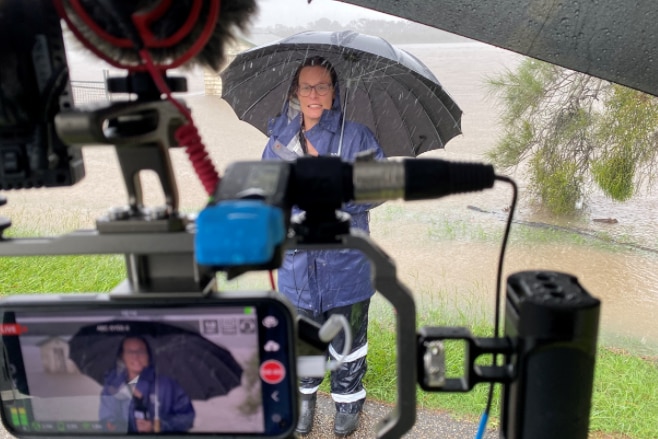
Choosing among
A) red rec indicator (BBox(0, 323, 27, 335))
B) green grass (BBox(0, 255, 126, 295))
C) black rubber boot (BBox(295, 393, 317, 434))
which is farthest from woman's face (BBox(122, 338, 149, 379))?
green grass (BBox(0, 255, 126, 295))

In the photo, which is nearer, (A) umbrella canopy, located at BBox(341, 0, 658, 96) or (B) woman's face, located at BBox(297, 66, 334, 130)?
(A) umbrella canopy, located at BBox(341, 0, 658, 96)

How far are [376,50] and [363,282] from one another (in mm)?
839

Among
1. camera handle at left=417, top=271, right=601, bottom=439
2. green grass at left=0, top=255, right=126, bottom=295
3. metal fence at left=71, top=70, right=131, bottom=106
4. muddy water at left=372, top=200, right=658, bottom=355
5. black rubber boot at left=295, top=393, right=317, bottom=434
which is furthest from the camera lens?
muddy water at left=372, top=200, right=658, bottom=355

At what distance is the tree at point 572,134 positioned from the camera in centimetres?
329

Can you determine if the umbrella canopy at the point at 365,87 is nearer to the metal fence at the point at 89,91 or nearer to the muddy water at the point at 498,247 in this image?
the metal fence at the point at 89,91

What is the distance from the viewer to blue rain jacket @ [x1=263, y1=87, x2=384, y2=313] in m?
1.94

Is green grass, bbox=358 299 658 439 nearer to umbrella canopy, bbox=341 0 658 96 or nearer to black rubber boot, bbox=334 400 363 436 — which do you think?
black rubber boot, bbox=334 400 363 436

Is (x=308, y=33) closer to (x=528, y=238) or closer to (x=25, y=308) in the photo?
(x=25, y=308)

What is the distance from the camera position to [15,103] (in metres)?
0.58

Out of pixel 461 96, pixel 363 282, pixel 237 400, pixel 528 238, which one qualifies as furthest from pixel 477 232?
pixel 237 400

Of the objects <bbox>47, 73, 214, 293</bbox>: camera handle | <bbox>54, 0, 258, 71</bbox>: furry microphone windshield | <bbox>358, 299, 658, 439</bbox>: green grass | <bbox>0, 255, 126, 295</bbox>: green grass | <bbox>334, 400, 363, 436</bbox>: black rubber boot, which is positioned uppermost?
<bbox>54, 0, 258, 71</bbox>: furry microphone windshield

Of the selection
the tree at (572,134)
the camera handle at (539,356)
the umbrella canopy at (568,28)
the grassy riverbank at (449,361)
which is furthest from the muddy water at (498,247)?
the camera handle at (539,356)

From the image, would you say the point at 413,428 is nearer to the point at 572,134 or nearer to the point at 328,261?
the point at 328,261

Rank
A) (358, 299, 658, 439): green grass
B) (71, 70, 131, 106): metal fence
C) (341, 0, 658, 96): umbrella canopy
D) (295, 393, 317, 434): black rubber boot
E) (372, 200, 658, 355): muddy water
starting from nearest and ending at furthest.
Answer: (71, 70, 131, 106): metal fence < (341, 0, 658, 96): umbrella canopy < (295, 393, 317, 434): black rubber boot < (358, 299, 658, 439): green grass < (372, 200, 658, 355): muddy water
